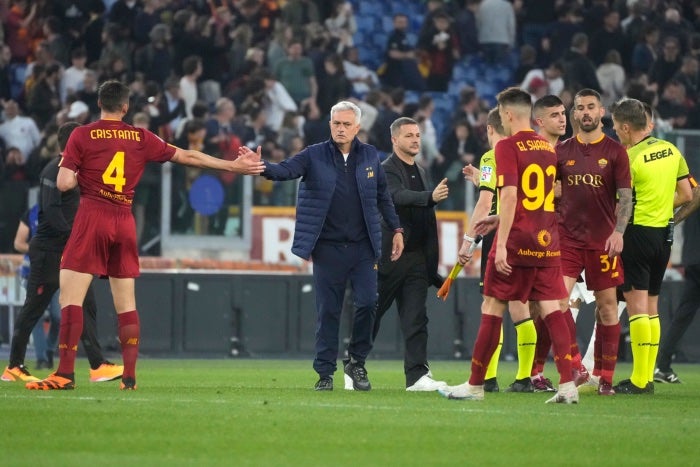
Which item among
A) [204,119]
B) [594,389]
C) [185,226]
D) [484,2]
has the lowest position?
[594,389]

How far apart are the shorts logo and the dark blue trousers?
1958 millimetres

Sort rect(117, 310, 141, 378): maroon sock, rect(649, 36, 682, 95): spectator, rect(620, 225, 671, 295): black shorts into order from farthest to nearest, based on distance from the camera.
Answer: rect(649, 36, 682, 95): spectator, rect(620, 225, 671, 295): black shorts, rect(117, 310, 141, 378): maroon sock

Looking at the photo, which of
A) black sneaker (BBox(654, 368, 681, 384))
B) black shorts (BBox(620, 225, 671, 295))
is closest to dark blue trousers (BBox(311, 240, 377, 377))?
black shorts (BBox(620, 225, 671, 295))

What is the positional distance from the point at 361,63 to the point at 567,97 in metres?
4.95

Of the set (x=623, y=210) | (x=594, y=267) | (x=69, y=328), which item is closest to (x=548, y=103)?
(x=623, y=210)

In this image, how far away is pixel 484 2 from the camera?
30125mm

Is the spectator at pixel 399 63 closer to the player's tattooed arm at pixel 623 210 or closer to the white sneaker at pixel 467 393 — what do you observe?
the player's tattooed arm at pixel 623 210

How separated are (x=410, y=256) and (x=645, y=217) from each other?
6.58 ft

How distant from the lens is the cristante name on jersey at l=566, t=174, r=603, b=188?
1227 cm

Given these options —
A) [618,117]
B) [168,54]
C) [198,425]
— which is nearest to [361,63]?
[168,54]

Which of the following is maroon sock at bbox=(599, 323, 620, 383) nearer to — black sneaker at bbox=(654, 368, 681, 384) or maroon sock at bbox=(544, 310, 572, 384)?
maroon sock at bbox=(544, 310, 572, 384)

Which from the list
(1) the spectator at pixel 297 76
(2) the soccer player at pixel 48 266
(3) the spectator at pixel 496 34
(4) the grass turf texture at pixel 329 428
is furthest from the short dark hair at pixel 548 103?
(3) the spectator at pixel 496 34

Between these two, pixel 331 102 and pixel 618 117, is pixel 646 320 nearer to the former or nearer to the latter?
pixel 618 117

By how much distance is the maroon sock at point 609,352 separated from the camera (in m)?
12.4
